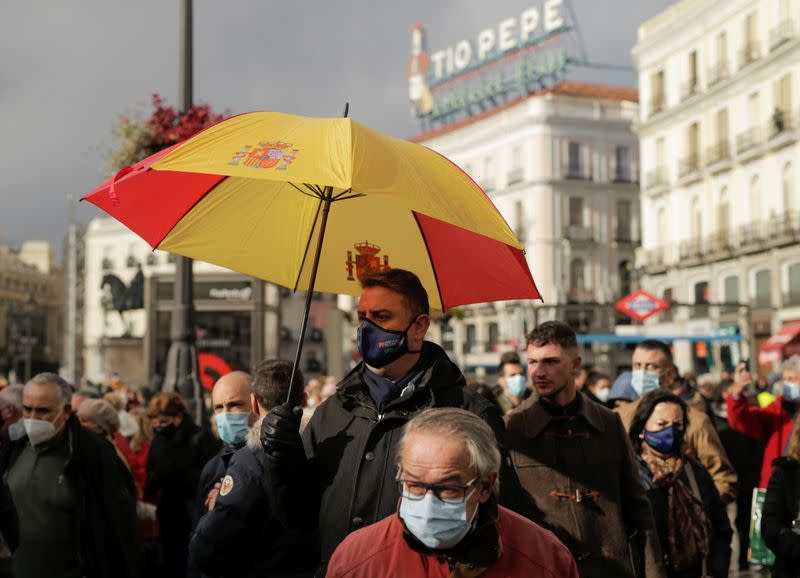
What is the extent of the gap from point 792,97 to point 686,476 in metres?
37.5

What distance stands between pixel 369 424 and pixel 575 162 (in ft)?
217

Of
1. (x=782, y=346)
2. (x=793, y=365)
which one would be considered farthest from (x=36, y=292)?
(x=793, y=365)

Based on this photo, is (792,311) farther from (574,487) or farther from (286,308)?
(574,487)

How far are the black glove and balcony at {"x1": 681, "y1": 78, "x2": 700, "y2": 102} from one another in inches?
1821

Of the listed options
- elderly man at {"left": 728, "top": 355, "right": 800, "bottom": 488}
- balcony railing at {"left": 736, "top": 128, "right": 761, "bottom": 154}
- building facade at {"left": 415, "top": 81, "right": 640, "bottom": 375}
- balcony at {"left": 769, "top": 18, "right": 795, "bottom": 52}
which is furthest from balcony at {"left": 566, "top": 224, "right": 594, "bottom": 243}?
elderly man at {"left": 728, "top": 355, "right": 800, "bottom": 488}

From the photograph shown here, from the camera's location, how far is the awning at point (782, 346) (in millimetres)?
27731

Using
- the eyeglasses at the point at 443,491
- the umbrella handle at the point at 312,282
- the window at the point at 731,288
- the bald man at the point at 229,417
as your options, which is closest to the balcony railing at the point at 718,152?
the window at the point at 731,288

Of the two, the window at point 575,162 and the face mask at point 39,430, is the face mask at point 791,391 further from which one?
the window at point 575,162

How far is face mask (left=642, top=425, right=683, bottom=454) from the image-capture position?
5996 millimetres

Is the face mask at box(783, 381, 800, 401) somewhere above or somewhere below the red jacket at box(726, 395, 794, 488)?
above

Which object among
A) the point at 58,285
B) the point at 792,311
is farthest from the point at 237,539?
the point at 58,285

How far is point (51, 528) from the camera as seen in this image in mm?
6293

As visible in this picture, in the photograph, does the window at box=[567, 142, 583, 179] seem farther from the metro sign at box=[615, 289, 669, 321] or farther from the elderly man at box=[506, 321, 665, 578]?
the elderly man at box=[506, 321, 665, 578]

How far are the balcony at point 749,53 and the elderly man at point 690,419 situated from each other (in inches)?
1486
